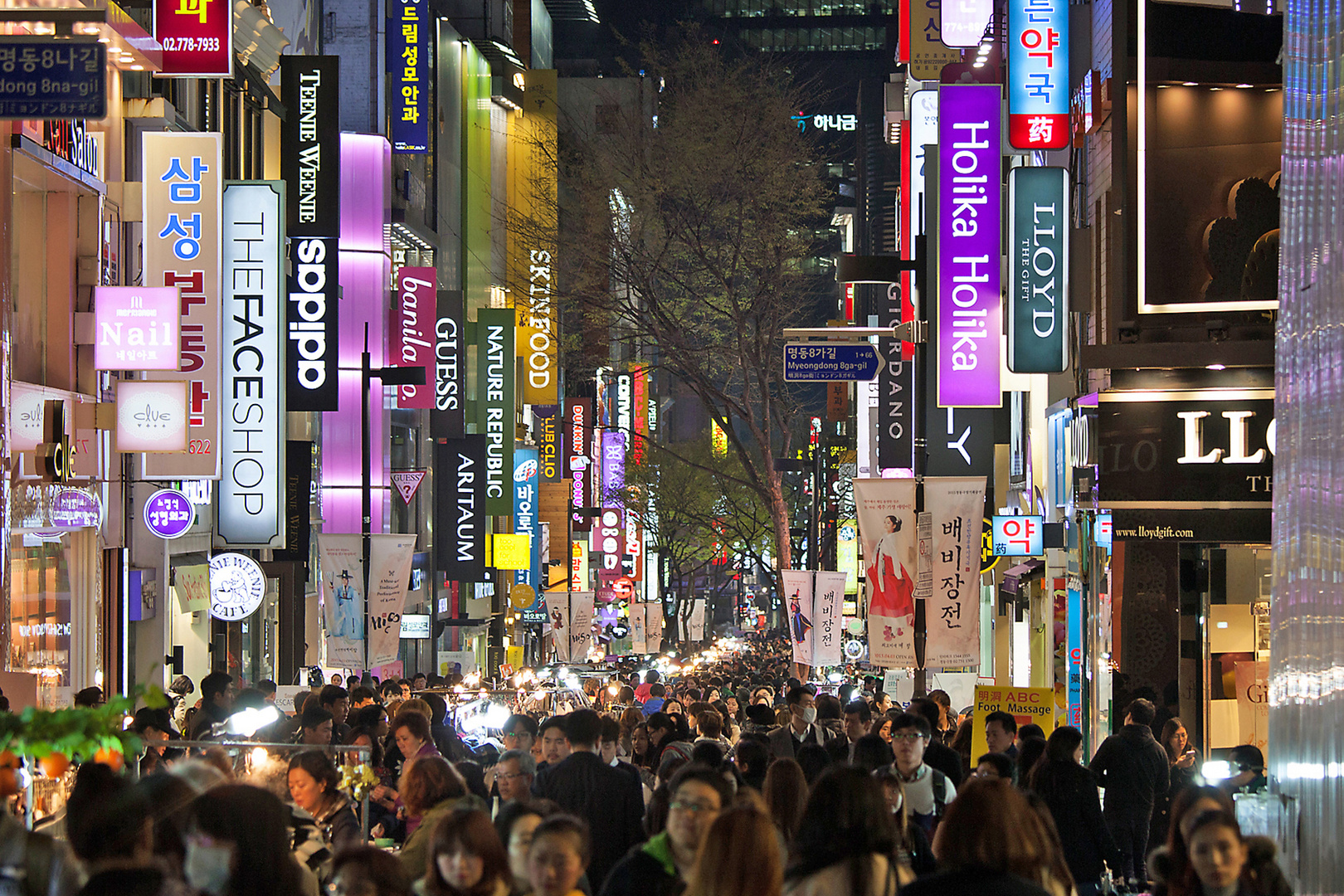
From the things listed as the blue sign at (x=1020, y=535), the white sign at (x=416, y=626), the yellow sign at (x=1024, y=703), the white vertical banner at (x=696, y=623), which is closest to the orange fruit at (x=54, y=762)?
the yellow sign at (x=1024, y=703)

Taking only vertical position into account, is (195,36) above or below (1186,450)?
above

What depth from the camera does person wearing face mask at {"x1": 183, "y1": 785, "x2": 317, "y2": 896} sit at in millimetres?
5066

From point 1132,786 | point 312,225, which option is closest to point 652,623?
point 312,225

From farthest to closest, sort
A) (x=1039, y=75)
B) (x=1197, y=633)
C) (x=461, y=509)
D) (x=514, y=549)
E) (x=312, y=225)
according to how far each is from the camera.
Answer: (x=514, y=549) < (x=461, y=509) < (x=312, y=225) < (x=1039, y=75) < (x=1197, y=633)

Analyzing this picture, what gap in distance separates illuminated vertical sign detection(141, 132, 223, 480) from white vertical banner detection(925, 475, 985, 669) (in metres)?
8.65

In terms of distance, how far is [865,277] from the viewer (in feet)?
68.9

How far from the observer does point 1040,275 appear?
17453mm

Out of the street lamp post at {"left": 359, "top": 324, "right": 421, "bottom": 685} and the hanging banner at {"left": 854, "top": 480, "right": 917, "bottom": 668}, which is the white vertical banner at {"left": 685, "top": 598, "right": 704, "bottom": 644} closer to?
the street lamp post at {"left": 359, "top": 324, "right": 421, "bottom": 685}

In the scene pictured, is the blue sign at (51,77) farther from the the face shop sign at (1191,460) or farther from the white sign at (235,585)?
Result: the white sign at (235,585)

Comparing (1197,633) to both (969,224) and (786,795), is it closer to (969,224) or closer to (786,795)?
(969,224)

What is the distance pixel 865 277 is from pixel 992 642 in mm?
13798

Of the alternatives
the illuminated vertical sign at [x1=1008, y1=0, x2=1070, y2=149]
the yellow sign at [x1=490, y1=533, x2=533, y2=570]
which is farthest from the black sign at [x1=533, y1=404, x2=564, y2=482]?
the illuminated vertical sign at [x1=1008, y1=0, x2=1070, y2=149]

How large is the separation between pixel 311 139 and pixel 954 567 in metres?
14.3

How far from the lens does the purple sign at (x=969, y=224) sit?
1823 cm
